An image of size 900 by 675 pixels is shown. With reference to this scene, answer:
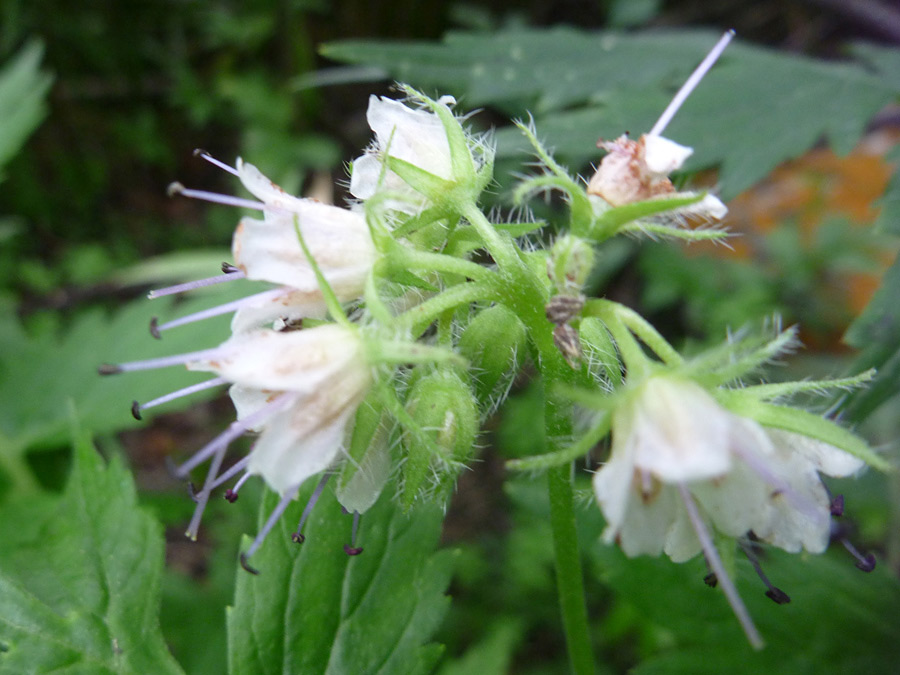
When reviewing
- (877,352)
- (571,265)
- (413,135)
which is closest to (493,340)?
(571,265)

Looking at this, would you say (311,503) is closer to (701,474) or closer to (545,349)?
(545,349)

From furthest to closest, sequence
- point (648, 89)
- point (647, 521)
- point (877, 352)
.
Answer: point (648, 89) < point (877, 352) < point (647, 521)

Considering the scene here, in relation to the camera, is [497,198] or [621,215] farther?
[497,198]

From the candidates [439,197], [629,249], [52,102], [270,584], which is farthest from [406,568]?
[52,102]

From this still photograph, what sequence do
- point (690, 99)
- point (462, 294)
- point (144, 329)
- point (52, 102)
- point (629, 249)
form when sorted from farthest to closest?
point (52, 102) < point (629, 249) < point (144, 329) < point (690, 99) < point (462, 294)

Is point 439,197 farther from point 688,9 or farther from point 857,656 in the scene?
point 688,9

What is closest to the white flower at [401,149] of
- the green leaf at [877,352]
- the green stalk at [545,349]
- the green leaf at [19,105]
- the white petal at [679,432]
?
the green stalk at [545,349]

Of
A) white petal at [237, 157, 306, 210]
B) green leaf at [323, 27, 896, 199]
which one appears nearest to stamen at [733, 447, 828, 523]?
white petal at [237, 157, 306, 210]
